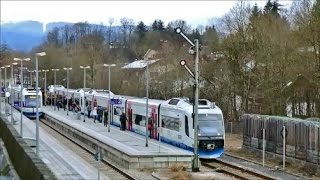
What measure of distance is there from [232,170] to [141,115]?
1505cm

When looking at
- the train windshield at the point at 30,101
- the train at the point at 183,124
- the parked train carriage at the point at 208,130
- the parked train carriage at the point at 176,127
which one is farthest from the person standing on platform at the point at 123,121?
the train windshield at the point at 30,101

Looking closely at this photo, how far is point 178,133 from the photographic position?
35438mm

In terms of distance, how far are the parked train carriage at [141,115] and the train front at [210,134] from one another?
651cm

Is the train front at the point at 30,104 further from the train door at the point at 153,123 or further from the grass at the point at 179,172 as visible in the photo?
the grass at the point at 179,172

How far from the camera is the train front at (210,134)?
1297 inches

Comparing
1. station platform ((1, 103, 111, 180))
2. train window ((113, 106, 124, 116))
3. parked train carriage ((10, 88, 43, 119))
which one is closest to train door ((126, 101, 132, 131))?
train window ((113, 106, 124, 116))

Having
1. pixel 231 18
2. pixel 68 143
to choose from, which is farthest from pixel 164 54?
pixel 68 143

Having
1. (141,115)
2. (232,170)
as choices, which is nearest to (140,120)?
(141,115)

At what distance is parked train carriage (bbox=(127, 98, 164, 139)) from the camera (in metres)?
40.6

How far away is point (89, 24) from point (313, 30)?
12528 cm

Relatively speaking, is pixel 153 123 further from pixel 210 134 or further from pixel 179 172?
pixel 179 172

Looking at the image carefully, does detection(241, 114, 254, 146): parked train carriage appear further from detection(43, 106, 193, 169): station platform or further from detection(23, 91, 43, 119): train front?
detection(23, 91, 43, 119): train front

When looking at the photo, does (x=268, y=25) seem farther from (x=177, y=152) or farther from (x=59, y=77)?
(x=59, y=77)

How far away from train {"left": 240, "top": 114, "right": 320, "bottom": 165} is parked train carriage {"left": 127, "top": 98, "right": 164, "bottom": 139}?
6304mm
